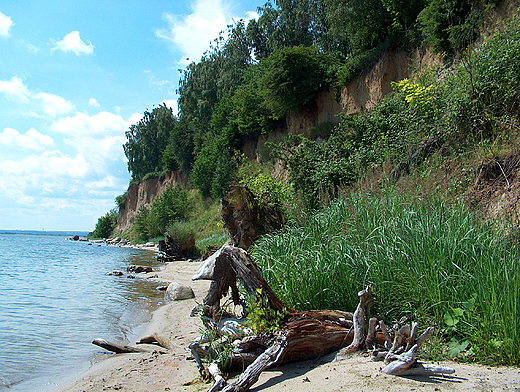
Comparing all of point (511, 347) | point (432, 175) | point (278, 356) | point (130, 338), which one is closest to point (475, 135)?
point (432, 175)

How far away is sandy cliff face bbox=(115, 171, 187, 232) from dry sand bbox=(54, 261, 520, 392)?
39476 millimetres

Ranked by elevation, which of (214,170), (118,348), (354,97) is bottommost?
(118,348)

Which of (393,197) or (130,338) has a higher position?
(393,197)

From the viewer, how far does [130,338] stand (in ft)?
20.9

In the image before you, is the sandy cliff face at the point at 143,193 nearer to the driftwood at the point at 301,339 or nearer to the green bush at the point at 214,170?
the green bush at the point at 214,170

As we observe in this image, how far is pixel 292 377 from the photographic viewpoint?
3.31 metres

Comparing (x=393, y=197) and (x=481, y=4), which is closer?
(x=393, y=197)

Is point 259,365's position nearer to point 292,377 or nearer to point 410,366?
point 292,377

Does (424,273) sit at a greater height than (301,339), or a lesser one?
greater

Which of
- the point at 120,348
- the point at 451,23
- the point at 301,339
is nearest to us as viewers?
the point at 301,339

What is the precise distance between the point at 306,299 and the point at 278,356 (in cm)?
110

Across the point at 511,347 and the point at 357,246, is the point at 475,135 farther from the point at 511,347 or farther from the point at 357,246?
the point at 511,347

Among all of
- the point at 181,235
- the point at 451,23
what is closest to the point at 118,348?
the point at 451,23

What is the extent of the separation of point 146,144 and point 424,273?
178 ft
